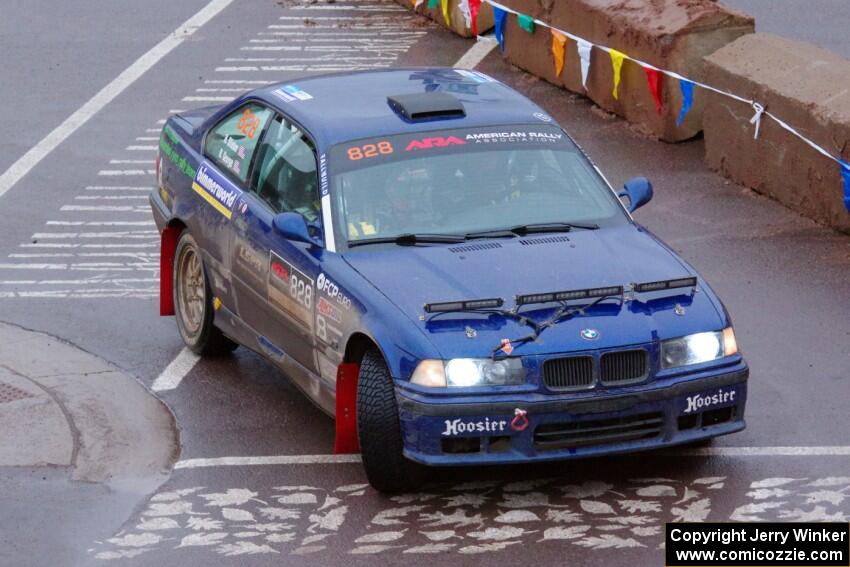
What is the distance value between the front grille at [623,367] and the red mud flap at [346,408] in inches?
52.5

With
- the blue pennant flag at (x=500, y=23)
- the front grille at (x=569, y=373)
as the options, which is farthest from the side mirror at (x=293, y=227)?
the blue pennant flag at (x=500, y=23)

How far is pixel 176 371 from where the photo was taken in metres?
11.2

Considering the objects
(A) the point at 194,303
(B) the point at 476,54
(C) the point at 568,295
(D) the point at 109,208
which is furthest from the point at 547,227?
(B) the point at 476,54

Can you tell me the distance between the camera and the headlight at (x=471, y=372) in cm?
826

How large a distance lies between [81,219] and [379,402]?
6.73 meters

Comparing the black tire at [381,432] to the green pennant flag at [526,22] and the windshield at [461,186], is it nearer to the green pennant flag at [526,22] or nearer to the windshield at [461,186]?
the windshield at [461,186]

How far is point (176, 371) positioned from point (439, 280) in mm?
2920

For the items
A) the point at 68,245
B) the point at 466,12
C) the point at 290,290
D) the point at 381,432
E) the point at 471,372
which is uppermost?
the point at 471,372

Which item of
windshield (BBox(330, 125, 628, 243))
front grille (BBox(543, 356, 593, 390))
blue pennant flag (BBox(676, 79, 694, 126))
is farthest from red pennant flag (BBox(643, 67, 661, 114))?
front grille (BBox(543, 356, 593, 390))

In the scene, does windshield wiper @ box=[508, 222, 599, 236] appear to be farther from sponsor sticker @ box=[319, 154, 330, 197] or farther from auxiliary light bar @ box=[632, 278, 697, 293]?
sponsor sticker @ box=[319, 154, 330, 197]

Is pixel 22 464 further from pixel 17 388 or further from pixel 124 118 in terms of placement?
pixel 124 118

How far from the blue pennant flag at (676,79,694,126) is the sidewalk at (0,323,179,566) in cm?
637

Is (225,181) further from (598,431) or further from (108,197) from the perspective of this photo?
(108,197)

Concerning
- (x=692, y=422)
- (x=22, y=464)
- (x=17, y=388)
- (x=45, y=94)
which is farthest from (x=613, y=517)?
(x=45, y=94)
